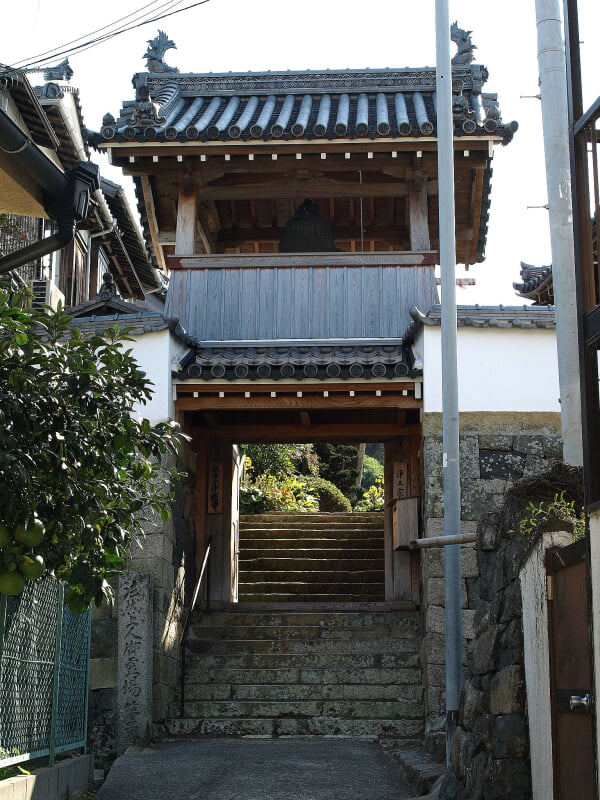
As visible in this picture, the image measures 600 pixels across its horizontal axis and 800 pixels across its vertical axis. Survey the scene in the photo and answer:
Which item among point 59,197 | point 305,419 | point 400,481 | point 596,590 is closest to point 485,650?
point 596,590

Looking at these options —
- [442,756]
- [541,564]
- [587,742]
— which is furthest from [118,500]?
[442,756]

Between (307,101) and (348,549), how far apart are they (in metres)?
7.10

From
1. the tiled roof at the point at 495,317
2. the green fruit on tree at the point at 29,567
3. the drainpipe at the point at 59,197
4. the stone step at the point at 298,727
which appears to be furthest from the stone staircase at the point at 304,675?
the drainpipe at the point at 59,197

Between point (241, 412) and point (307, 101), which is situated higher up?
point (307, 101)

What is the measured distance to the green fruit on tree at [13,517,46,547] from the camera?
4820mm

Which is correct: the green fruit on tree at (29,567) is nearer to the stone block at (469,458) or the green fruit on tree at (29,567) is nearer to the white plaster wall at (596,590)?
the white plaster wall at (596,590)

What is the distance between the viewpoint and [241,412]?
1395 centimetres

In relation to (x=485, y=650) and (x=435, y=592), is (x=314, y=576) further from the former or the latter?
(x=485, y=650)

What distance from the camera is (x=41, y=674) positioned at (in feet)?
23.1

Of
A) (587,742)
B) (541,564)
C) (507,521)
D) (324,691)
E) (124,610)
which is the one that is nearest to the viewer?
(587,742)

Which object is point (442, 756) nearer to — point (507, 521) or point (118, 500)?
point (507, 521)

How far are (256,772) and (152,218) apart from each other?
8489 mm

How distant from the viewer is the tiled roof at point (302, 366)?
37.3 feet

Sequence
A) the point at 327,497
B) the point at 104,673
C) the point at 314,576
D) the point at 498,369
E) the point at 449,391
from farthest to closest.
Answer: the point at 327,497, the point at 314,576, the point at 498,369, the point at 104,673, the point at 449,391
